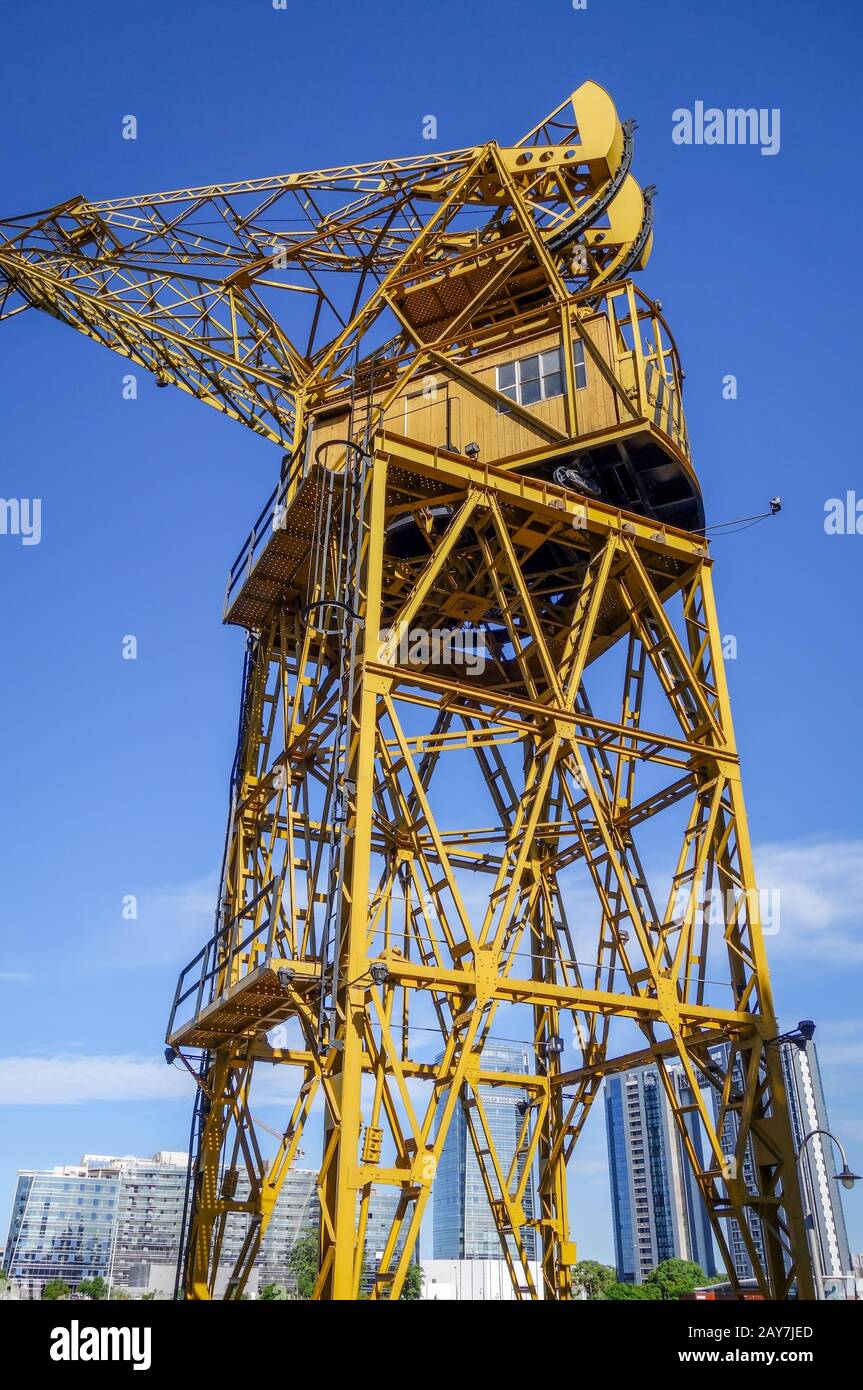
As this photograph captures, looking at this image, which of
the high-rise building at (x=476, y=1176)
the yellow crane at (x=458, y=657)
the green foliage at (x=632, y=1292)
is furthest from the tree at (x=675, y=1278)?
the yellow crane at (x=458, y=657)

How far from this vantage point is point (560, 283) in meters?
24.2

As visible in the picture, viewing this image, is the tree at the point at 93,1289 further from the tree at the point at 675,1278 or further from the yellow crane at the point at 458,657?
the yellow crane at the point at 458,657

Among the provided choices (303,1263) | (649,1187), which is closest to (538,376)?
(303,1263)

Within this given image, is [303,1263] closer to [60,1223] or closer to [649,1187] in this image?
[649,1187]

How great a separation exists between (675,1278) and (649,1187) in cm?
6295

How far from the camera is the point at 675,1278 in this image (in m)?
95.8

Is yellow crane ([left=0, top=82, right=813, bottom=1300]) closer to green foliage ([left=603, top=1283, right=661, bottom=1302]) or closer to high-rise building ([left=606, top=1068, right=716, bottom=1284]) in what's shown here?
green foliage ([left=603, top=1283, right=661, bottom=1302])

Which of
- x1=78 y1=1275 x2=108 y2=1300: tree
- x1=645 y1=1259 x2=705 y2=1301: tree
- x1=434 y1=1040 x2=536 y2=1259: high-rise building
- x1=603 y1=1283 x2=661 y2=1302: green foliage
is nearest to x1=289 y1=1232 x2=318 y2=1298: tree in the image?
x1=78 y1=1275 x2=108 y2=1300: tree

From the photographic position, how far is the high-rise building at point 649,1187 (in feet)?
470

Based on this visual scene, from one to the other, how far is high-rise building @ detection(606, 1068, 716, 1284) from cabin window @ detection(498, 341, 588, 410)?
121 m

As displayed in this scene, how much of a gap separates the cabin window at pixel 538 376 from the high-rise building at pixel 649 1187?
4780 inches

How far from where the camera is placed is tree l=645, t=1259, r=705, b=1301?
92.8 metres
